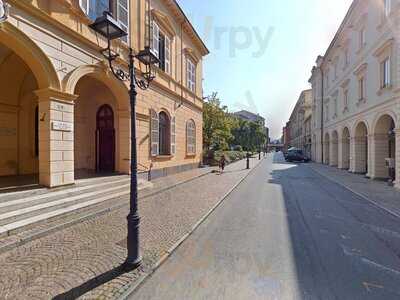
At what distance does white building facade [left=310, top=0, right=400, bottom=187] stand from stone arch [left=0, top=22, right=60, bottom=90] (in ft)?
45.3

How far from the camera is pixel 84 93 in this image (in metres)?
11.5

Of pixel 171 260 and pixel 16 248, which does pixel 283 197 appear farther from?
pixel 16 248

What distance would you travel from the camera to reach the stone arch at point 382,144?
13578 millimetres

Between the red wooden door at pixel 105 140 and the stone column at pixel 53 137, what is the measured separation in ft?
14.5

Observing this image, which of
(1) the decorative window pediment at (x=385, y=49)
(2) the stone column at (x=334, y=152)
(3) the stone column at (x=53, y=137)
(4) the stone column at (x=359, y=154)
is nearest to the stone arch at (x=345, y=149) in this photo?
(4) the stone column at (x=359, y=154)

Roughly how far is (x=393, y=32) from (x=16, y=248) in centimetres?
1645

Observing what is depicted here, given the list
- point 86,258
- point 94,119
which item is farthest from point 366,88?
point 86,258

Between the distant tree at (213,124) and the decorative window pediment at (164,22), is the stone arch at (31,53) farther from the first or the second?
the distant tree at (213,124)

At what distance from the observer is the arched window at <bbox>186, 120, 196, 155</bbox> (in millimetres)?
17328

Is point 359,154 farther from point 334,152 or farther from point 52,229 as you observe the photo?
point 52,229

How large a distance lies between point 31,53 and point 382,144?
652 inches

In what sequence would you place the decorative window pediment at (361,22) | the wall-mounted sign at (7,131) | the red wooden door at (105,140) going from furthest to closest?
the decorative window pediment at (361,22) → the red wooden door at (105,140) → the wall-mounted sign at (7,131)

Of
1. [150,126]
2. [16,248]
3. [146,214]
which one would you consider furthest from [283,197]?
[16,248]

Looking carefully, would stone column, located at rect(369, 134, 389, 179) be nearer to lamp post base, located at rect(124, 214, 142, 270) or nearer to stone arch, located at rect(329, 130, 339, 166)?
stone arch, located at rect(329, 130, 339, 166)
